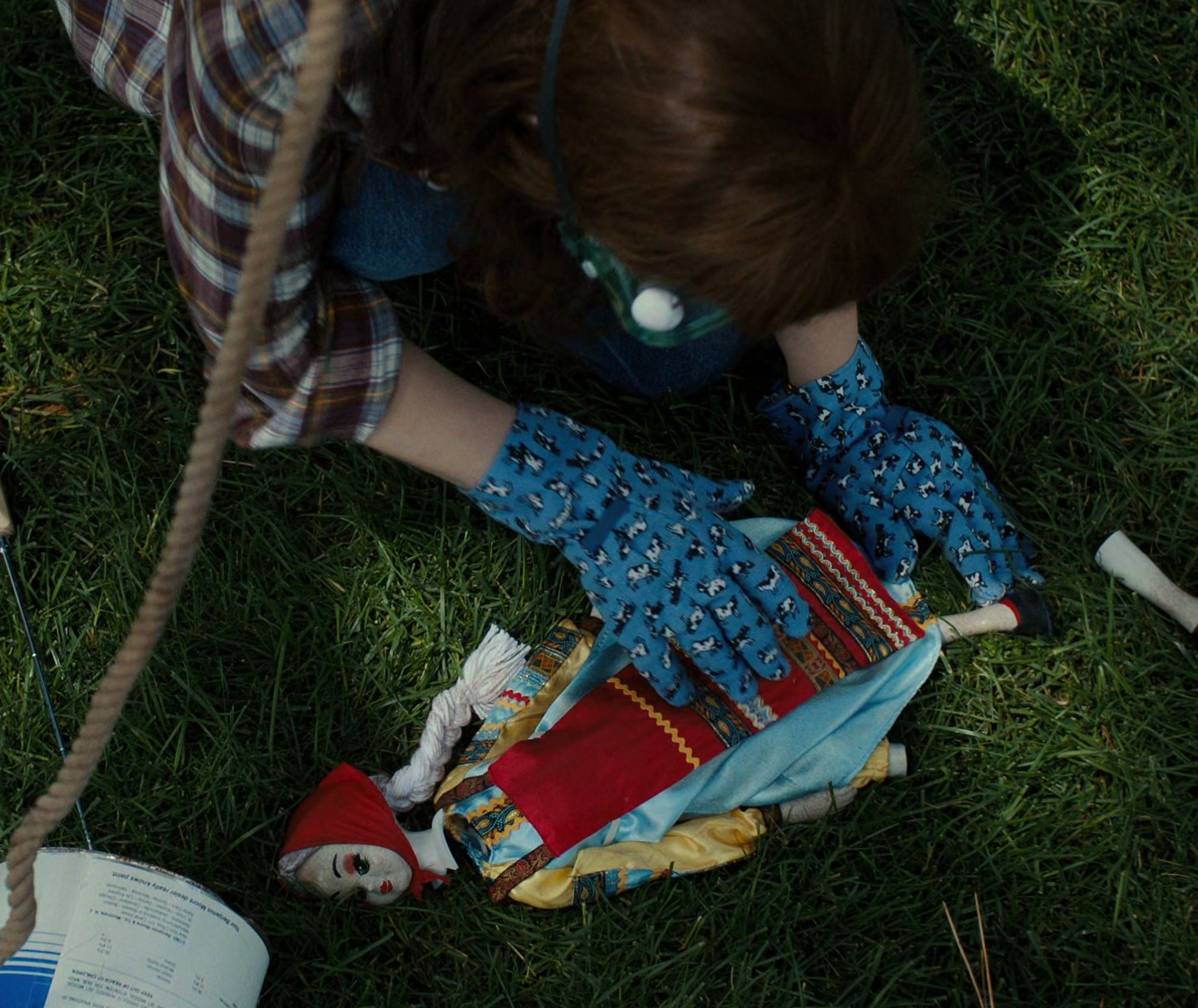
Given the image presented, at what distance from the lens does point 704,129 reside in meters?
0.83

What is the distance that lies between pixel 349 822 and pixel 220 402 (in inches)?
34.9

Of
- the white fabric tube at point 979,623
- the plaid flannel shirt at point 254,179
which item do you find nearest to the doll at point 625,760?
the white fabric tube at point 979,623

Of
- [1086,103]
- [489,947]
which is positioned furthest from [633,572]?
[1086,103]

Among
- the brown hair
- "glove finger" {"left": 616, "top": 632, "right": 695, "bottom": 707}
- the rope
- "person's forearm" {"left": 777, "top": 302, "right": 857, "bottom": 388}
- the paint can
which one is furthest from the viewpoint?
"person's forearm" {"left": 777, "top": 302, "right": 857, "bottom": 388}

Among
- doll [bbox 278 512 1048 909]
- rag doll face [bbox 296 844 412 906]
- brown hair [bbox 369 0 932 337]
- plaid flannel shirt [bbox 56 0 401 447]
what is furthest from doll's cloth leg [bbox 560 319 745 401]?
rag doll face [bbox 296 844 412 906]

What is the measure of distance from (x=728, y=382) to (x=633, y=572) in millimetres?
405

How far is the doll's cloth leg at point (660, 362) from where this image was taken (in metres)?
1.55

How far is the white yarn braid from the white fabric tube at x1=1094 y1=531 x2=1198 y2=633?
2.62 feet

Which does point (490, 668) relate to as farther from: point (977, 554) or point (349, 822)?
point (977, 554)

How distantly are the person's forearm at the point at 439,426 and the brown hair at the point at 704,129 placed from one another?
352 mm

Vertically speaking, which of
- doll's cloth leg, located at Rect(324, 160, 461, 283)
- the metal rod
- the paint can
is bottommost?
Answer: the metal rod

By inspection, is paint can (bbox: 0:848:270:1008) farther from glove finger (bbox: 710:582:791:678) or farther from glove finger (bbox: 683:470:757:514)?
glove finger (bbox: 683:470:757:514)

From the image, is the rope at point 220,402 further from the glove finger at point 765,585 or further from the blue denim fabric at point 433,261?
the glove finger at point 765,585

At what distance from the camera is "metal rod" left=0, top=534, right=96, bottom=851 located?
1.47 meters
